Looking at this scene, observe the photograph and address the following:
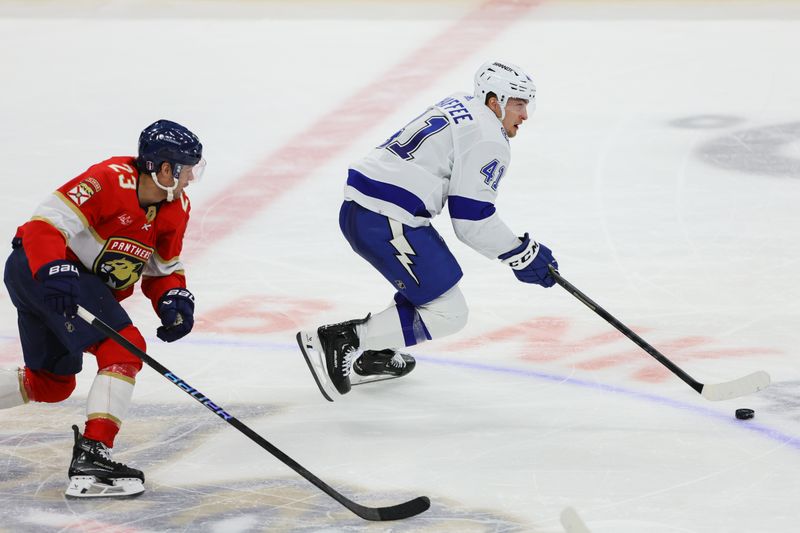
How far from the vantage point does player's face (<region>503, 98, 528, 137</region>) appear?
414 cm

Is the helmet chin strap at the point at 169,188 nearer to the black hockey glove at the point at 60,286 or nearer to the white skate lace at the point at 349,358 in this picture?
the black hockey glove at the point at 60,286

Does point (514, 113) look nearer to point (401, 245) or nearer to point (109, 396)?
point (401, 245)

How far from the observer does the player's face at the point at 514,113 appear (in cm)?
414

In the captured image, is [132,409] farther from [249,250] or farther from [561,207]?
[561,207]

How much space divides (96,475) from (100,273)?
576 mm

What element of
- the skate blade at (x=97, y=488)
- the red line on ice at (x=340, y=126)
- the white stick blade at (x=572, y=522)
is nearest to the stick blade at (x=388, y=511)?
the white stick blade at (x=572, y=522)

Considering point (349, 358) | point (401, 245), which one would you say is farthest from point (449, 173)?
point (349, 358)

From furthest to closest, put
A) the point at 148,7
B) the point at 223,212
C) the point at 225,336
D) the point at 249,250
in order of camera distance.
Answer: the point at 148,7 < the point at 223,212 < the point at 249,250 < the point at 225,336

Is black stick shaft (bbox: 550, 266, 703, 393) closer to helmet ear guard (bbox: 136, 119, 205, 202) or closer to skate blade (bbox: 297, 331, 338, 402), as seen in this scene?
skate blade (bbox: 297, 331, 338, 402)

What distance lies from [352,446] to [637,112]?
3685 mm

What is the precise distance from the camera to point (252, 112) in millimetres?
7328

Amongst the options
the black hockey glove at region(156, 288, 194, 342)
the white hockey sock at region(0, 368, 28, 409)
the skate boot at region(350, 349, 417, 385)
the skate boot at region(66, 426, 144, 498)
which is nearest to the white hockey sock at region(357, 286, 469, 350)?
the skate boot at region(350, 349, 417, 385)

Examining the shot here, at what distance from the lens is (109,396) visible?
11.8 feet

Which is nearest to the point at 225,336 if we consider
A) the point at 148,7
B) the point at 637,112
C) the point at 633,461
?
the point at 633,461
